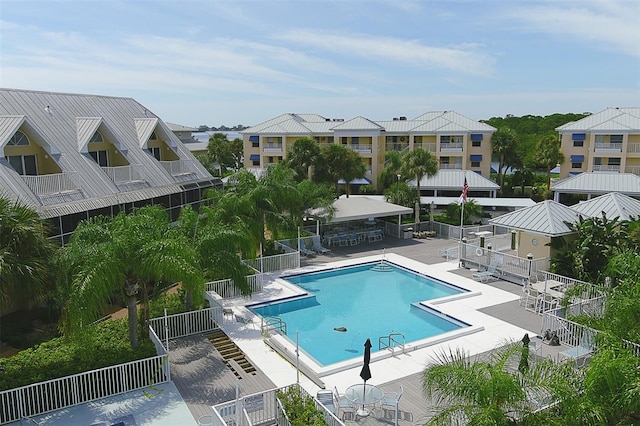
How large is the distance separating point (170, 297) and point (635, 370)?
1615cm

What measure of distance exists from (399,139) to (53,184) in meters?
38.0

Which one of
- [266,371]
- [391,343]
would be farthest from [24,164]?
[391,343]

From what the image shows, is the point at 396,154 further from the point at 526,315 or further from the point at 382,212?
the point at 526,315

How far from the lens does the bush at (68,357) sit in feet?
41.9

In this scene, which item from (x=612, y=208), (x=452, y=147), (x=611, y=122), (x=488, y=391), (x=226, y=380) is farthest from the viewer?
(x=452, y=147)

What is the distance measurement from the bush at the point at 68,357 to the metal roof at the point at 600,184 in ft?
116

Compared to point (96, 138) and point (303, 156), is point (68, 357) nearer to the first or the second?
point (96, 138)

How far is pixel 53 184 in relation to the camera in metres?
20.1

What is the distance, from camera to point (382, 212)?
31.5 meters

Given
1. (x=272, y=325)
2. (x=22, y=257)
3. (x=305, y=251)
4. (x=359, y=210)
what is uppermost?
(x=22, y=257)

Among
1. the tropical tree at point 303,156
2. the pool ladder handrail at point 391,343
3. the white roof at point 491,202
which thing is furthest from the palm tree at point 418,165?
the pool ladder handrail at point 391,343

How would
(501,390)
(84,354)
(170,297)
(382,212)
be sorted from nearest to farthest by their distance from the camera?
(501,390) < (84,354) < (170,297) < (382,212)

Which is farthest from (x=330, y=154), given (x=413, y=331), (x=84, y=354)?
(x=84, y=354)

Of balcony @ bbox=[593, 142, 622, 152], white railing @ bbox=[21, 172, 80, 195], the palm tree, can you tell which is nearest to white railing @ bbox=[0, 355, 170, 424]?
white railing @ bbox=[21, 172, 80, 195]
